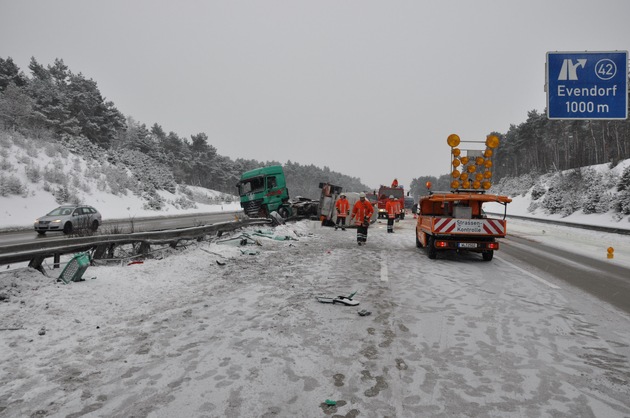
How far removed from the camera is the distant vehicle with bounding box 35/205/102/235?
14.4m

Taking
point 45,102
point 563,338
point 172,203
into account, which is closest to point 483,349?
point 563,338

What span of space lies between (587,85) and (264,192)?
16.0 m

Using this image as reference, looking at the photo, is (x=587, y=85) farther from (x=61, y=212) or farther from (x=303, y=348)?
(x=61, y=212)

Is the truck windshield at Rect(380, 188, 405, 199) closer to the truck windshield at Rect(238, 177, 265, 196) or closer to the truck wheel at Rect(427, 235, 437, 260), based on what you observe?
the truck windshield at Rect(238, 177, 265, 196)

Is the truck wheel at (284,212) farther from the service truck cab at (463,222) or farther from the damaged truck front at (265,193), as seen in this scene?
the service truck cab at (463,222)

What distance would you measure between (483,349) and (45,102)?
5359 centimetres

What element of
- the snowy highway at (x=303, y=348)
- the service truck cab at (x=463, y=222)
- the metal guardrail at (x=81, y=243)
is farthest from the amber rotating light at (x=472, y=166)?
the metal guardrail at (x=81, y=243)

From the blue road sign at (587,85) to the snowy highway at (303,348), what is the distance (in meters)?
7.65

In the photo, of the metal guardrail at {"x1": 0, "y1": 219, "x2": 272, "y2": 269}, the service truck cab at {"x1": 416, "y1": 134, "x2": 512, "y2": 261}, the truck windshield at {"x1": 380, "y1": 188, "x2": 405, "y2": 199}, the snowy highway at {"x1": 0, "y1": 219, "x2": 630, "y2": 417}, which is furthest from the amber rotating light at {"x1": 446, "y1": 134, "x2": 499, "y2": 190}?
the truck windshield at {"x1": 380, "y1": 188, "x2": 405, "y2": 199}

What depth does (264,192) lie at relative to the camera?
21766 millimetres

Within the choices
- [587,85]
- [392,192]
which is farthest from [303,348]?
[392,192]

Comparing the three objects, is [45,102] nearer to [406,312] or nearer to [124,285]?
[124,285]

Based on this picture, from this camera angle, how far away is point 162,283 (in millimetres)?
6543

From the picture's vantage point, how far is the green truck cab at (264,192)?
21.8 m
